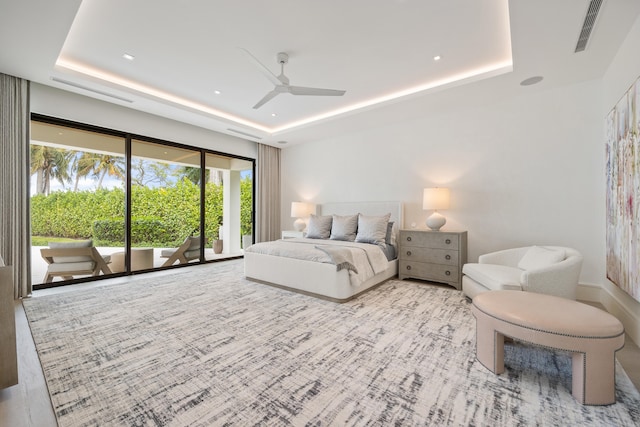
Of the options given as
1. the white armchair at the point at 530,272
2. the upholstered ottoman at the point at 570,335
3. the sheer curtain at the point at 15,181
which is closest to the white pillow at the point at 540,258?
the white armchair at the point at 530,272

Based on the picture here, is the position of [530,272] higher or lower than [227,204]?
lower

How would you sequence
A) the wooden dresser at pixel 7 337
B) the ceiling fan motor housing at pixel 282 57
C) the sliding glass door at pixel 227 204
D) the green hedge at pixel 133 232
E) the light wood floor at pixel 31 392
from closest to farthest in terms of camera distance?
1. the light wood floor at pixel 31 392
2. the wooden dresser at pixel 7 337
3. the ceiling fan motor housing at pixel 282 57
4. the green hedge at pixel 133 232
5. the sliding glass door at pixel 227 204

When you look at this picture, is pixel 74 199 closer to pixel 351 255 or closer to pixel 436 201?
pixel 351 255

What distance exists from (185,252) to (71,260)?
1.70 metres

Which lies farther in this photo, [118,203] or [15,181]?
[118,203]

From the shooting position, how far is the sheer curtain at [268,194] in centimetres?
630

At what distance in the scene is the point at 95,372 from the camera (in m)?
1.80

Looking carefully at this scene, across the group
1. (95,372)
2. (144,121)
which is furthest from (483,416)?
(144,121)

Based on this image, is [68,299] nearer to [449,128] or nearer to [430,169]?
[430,169]

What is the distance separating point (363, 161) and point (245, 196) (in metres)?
3.02

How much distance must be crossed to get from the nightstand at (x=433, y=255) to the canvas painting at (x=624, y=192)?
1460 mm

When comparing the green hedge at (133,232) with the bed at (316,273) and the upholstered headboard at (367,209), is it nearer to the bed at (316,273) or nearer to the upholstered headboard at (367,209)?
the bed at (316,273)

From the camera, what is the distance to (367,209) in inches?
201

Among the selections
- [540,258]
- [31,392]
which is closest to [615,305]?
[540,258]
